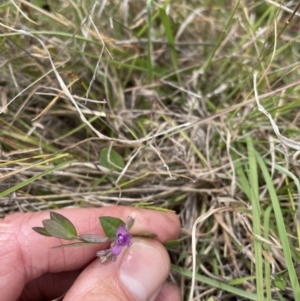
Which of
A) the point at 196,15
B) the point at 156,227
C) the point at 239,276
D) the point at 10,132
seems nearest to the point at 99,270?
the point at 156,227

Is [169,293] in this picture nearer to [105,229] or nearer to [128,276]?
[128,276]

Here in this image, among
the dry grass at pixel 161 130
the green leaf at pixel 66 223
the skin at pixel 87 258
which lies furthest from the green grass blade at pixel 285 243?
the green leaf at pixel 66 223

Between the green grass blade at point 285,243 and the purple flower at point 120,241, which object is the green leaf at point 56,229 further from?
the green grass blade at point 285,243

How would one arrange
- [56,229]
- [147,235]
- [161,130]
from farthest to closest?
[161,130] → [147,235] → [56,229]

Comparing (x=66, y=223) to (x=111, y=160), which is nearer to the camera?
(x=66, y=223)

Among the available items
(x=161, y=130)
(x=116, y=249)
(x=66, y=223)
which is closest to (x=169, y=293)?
(x=116, y=249)

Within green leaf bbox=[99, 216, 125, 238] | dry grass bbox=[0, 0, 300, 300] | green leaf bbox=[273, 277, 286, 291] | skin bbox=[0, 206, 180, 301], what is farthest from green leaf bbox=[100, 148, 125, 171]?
green leaf bbox=[273, 277, 286, 291]

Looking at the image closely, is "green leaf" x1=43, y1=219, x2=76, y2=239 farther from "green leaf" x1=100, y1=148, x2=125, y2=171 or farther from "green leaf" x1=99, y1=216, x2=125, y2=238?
"green leaf" x1=100, y1=148, x2=125, y2=171

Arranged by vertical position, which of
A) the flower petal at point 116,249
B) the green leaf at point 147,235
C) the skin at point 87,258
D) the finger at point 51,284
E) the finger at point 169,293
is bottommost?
the finger at point 51,284
